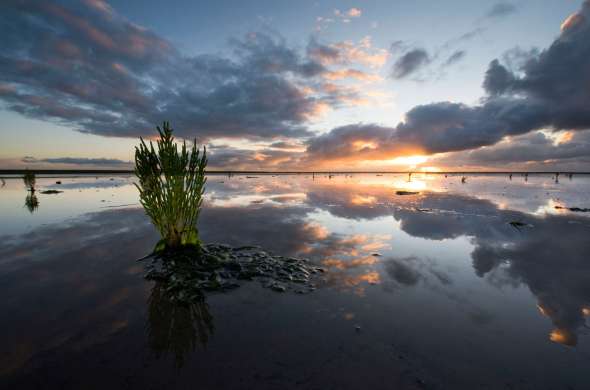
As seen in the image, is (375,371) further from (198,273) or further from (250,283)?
(198,273)

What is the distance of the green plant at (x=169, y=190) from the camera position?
9086 mm

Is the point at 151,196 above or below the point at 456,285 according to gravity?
above

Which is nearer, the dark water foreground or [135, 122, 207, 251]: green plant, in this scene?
the dark water foreground

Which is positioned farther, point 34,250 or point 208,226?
point 208,226

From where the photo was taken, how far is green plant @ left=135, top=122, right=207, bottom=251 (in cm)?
909

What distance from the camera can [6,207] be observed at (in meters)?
17.7

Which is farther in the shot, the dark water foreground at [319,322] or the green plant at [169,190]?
the green plant at [169,190]

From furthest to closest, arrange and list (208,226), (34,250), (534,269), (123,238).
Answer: (208,226) < (123,238) < (34,250) < (534,269)

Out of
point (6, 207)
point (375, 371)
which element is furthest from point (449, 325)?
point (6, 207)

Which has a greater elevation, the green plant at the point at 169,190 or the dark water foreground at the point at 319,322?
the green plant at the point at 169,190

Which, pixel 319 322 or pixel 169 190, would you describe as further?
pixel 169 190

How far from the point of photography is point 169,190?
911cm

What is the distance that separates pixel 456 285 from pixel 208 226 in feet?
37.3

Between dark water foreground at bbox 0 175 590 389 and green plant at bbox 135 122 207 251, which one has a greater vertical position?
green plant at bbox 135 122 207 251
